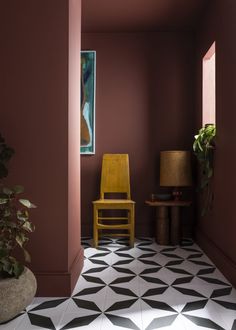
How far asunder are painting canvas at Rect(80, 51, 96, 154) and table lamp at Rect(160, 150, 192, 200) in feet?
3.55

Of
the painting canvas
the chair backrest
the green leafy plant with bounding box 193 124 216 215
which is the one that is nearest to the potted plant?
the green leafy plant with bounding box 193 124 216 215

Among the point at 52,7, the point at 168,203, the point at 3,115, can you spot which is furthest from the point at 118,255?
the point at 52,7

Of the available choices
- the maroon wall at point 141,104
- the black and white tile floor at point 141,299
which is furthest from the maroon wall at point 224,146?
the maroon wall at point 141,104

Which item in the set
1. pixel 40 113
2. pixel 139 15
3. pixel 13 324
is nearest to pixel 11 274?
pixel 13 324

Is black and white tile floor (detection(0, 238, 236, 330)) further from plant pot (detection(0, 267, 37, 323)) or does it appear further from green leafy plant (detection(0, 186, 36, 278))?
green leafy plant (detection(0, 186, 36, 278))

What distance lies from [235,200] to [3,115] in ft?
6.31

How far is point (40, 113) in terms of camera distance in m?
2.42

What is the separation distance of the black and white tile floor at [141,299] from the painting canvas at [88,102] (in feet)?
5.42

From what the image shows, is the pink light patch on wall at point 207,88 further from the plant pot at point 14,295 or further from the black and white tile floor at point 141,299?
the plant pot at point 14,295

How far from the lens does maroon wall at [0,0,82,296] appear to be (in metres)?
→ 2.40

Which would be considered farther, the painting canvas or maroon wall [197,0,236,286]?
the painting canvas

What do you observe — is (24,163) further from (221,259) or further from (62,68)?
(221,259)

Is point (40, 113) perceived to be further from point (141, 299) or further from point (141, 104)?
point (141, 104)

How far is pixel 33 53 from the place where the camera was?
2.42 metres
